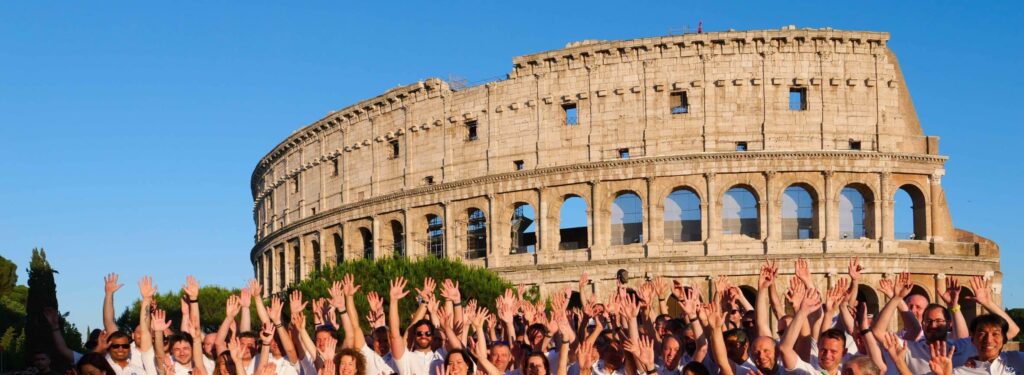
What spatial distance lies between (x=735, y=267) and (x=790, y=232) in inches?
127

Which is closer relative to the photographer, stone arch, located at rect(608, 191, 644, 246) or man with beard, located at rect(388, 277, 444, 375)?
man with beard, located at rect(388, 277, 444, 375)

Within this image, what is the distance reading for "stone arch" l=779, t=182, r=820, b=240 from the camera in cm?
4741

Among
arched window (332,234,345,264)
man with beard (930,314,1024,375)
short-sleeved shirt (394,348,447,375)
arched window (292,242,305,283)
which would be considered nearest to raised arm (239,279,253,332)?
short-sleeved shirt (394,348,447,375)

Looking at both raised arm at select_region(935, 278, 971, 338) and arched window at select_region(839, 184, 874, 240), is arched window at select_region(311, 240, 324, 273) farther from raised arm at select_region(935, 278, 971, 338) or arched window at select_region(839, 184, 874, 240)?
raised arm at select_region(935, 278, 971, 338)

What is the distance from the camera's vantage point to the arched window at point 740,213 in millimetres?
47656

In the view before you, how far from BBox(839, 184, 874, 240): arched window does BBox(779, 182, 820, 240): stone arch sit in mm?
1220

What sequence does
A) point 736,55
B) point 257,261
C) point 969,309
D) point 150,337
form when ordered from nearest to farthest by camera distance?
point 150,337 < point 969,309 < point 736,55 < point 257,261

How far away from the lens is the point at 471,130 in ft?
172

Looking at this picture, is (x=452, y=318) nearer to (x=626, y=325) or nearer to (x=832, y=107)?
(x=626, y=325)

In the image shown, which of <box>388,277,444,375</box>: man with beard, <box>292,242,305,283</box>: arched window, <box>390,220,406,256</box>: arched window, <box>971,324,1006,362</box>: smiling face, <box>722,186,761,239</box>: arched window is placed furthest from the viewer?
<box>292,242,305,283</box>: arched window

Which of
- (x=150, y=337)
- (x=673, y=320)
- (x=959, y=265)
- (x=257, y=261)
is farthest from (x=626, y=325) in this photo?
(x=257, y=261)

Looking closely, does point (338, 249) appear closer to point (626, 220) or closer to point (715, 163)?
point (626, 220)

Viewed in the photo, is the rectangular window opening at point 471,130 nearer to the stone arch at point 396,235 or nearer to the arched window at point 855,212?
the stone arch at point 396,235

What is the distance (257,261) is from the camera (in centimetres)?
7281
